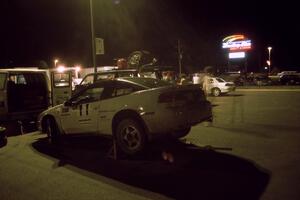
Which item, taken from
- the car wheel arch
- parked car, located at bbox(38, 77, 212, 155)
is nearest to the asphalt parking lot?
parked car, located at bbox(38, 77, 212, 155)

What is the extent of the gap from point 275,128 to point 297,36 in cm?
8711

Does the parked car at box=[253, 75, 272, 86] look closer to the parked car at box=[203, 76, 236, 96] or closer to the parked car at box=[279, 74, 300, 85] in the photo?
the parked car at box=[279, 74, 300, 85]

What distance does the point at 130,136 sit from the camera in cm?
800

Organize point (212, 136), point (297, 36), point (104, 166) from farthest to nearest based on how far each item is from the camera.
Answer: point (297, 36) < point (212, 136) < point (104, 166)

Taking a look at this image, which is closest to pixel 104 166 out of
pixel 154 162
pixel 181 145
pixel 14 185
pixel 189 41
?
pixel 154 162

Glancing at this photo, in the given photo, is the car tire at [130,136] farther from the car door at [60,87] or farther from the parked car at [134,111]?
the car door at [60,87]

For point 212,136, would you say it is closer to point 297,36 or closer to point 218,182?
point 218,182

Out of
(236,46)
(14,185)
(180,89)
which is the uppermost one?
(236,46)

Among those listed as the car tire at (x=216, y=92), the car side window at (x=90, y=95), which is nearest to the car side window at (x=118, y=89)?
the car side window at (x=90, y=95)

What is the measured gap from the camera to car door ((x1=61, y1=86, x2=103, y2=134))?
862cm

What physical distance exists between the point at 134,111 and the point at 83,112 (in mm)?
1628

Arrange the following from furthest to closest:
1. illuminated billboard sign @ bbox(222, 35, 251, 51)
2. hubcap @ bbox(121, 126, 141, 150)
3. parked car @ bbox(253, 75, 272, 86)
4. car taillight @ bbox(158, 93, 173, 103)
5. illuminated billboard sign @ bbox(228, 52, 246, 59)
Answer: illuminated billboard sign @ bbox(228, 52, 246, 59) < illuminated billboard sign @ bbox(222, 35, 251, 51) < parked car @ bbox(253, 75, 272, 86) < hubcap @ bbox(121, 126, 141, 150) < car taillight @ bbox(158, 93, 173, 103)

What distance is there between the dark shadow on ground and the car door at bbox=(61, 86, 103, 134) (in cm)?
53

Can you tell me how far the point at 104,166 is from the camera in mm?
7246
